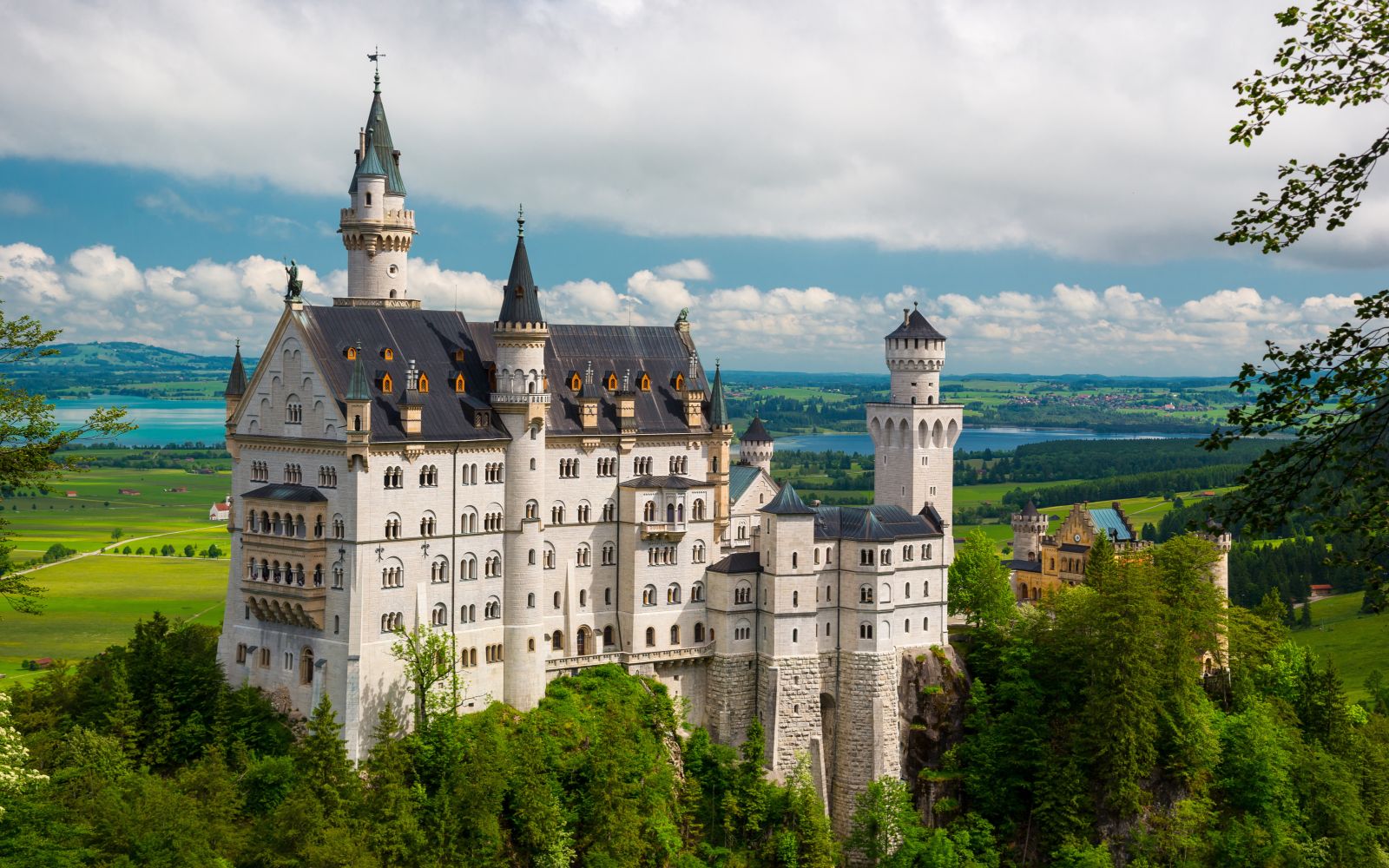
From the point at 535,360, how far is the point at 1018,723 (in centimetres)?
3918

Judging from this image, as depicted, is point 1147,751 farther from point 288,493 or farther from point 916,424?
point 288,493

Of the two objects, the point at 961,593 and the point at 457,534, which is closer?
the point at 457,534

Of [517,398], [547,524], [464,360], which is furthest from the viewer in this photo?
[547,524]

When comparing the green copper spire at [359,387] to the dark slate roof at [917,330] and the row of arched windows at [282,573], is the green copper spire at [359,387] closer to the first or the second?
the row of arched windows at [282,573]

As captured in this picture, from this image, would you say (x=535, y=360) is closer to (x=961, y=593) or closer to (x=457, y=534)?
(x=457, y=534)

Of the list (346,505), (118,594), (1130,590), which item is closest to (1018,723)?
(1130,590)

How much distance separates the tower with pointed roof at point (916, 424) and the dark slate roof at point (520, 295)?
2690 centimetres

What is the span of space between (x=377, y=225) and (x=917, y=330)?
37.3 meters

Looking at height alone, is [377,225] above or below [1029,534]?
above

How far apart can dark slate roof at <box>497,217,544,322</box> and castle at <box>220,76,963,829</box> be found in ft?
0.46

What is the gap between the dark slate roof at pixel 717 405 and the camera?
328ft

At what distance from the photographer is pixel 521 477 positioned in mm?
89500

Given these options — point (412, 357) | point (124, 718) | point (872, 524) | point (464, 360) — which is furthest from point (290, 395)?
point (872, 524)

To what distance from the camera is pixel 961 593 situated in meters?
107
